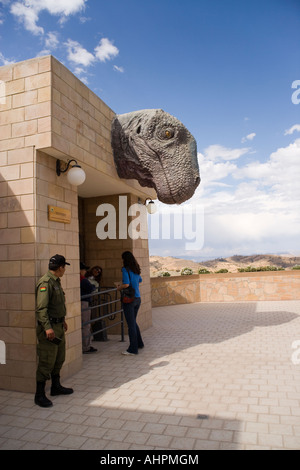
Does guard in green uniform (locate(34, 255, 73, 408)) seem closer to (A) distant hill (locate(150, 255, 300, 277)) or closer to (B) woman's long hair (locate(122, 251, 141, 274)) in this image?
(B) woman's long hair (locate(122, 251, 141, 274))

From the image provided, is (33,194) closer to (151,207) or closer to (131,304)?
(131,304)

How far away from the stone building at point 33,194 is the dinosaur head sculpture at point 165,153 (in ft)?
2.69

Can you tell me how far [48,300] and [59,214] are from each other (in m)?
1.28

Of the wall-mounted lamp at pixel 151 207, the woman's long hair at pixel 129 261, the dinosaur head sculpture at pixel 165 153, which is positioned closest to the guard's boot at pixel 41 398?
the woman's long hair at pixel 129 261

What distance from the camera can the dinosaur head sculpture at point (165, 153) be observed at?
16.2 ft

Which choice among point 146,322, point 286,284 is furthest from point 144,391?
point 286,284

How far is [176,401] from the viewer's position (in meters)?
3.32

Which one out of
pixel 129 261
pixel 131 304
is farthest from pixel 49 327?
pixel 129 261

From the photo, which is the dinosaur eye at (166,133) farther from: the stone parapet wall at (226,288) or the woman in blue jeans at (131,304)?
the stone parapet wall at (226,288)

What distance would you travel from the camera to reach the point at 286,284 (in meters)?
10.5

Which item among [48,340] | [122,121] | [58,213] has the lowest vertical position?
[48,340]

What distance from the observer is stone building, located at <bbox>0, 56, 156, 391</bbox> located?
3.84 meters
